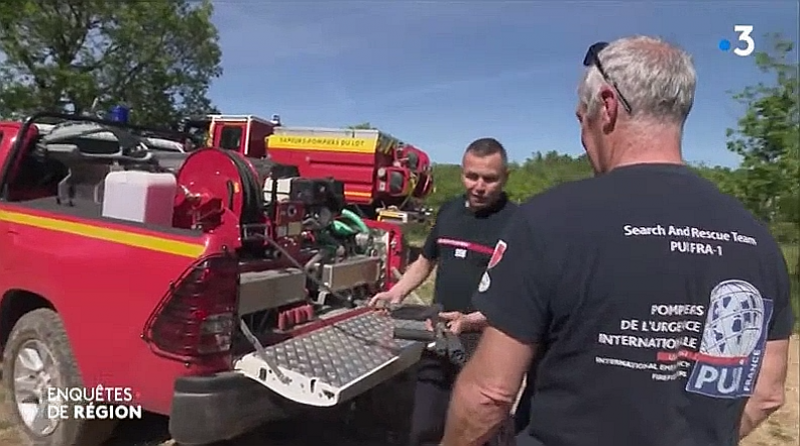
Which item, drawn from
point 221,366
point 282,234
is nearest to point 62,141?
point 282,234

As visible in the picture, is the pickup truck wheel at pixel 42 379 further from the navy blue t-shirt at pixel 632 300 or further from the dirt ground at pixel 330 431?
the navy blue t-shirt at pixel 632 300

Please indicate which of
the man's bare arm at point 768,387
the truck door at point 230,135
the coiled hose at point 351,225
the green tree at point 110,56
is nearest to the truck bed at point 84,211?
the coiled hose at point 351,225

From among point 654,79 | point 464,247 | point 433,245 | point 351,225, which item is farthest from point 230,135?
point 654,79

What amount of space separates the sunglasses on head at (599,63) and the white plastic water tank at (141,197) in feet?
8.55

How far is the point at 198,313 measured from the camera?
3303 millimetres

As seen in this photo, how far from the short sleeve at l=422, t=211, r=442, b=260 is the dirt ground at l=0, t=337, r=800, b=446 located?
151cm

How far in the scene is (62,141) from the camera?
4754mm

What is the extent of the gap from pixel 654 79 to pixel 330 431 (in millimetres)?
3849

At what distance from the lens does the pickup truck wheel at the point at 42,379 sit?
3852 mm

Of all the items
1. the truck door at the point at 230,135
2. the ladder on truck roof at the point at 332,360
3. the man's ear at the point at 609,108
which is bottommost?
the ladder on truck roof at the point at 332,360

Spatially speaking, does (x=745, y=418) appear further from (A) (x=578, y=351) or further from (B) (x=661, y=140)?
(B) (x=661, y=140)

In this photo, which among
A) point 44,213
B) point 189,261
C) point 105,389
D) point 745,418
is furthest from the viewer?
point 44,213

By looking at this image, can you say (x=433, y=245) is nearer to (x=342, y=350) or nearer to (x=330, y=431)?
(x=342, y=350)

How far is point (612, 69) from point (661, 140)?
18cm
